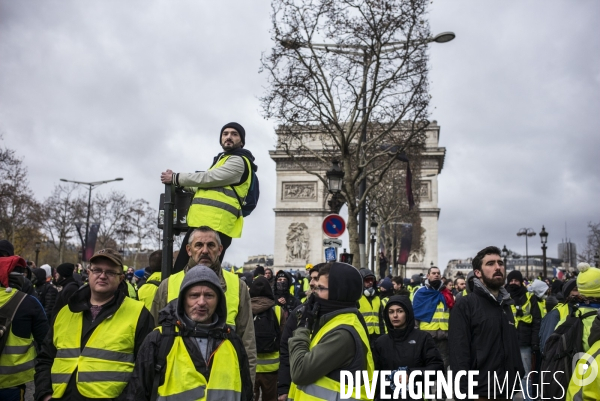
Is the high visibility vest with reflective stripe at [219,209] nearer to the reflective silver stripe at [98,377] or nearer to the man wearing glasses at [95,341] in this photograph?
the man wearing glasses at [95,341]

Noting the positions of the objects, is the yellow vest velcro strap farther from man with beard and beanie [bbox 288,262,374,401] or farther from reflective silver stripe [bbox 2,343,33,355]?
reflective silver stripe [bbox 2,343,33,355]

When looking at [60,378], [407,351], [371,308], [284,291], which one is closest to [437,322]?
[371,308]

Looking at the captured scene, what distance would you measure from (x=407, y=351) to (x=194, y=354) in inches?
102

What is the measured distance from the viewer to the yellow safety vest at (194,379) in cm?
285

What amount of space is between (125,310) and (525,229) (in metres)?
41.3

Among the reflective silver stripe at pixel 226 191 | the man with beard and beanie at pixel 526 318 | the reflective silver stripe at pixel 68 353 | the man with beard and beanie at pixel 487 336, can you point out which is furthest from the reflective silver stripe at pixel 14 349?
the man with beard and beanie at pixel 526 318

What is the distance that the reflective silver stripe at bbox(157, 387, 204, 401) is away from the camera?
9.30ft

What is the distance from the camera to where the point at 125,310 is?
3551 mm

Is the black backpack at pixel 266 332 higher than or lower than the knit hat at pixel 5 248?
lower

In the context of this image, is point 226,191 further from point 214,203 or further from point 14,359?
point 14,359

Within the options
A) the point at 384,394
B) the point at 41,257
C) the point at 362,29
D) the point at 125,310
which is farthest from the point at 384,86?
the point at 41,257

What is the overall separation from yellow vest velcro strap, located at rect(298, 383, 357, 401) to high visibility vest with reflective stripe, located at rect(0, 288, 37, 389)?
8.13 feet

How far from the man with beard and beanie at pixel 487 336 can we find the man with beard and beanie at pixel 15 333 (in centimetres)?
→ 321

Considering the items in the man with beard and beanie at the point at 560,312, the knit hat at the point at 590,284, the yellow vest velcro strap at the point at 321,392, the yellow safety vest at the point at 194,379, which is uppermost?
the knit hat at the point at 590,284
